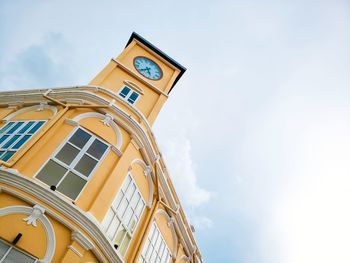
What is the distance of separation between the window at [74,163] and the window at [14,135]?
1.45m

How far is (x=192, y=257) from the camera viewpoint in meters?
14.3

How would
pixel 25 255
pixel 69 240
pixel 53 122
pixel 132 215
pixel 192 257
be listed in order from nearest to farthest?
pixel 25 255 → pixel 69 240 → pixel 53 122 → pixel 132 215 → pixel 192 257

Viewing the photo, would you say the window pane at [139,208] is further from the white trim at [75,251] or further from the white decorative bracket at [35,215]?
the white decorative bracket at [35,215]

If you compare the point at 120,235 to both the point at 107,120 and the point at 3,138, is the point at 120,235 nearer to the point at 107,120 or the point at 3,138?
the point at 107,120

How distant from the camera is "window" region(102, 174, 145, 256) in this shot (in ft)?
31.1

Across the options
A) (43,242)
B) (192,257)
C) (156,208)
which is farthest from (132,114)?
(192,257)

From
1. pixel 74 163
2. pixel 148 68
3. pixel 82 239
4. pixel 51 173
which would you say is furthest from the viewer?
pixel 148 68

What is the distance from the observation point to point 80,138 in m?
10.2

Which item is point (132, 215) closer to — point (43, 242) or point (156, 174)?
point (156, 174)

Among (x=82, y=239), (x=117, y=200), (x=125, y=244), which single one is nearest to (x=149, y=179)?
(x=117, y=200)

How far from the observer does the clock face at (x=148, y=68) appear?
17.0 metres

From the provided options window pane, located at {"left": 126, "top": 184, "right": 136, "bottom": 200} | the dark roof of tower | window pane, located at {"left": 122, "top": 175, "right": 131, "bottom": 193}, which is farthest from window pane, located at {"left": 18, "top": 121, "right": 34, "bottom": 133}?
the dark roof of tower

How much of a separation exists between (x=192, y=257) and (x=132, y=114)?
24.4 feet

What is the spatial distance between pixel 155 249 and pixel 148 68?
10.3 m
